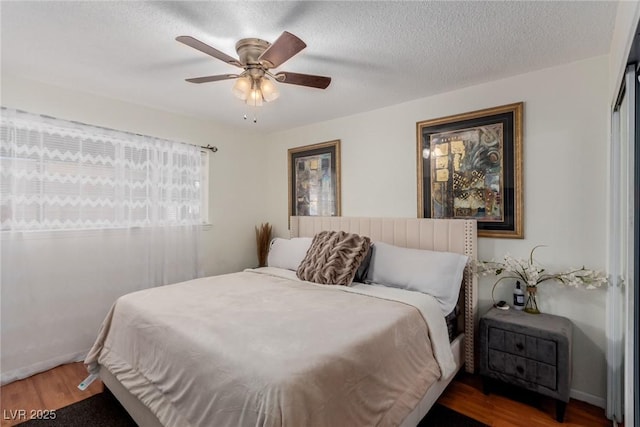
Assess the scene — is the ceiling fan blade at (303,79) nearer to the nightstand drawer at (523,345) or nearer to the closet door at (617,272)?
the closet door at (617,272)

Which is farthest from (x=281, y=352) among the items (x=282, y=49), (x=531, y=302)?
(x=531, y=302)

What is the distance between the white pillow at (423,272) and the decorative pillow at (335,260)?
0.64 feet

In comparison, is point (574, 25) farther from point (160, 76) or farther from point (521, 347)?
point (160, 76)

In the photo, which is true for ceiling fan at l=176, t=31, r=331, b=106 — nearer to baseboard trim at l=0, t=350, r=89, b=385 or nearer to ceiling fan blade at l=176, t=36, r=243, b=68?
ceiling fan blade at l=176, t=36, r=243, b=68

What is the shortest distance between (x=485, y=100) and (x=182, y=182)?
3027 mm

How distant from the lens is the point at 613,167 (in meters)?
1.98

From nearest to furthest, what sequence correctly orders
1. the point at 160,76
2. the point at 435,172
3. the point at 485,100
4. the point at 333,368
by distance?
the point at 333,368, the point at 160,76, the point at 485,100, the point at 435,172

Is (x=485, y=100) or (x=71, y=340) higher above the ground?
(x=485, y=100)

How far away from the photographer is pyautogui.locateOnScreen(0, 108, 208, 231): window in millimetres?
2408

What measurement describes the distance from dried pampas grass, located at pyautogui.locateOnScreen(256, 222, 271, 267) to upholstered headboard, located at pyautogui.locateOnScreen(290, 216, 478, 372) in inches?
34.2

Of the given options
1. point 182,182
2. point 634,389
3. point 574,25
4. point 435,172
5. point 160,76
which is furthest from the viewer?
point 182,182

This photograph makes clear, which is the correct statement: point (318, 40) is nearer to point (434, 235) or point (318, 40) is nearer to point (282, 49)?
point (282, 49)

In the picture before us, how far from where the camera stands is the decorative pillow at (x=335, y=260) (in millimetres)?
2588

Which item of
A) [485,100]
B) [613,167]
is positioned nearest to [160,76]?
[485,100]
